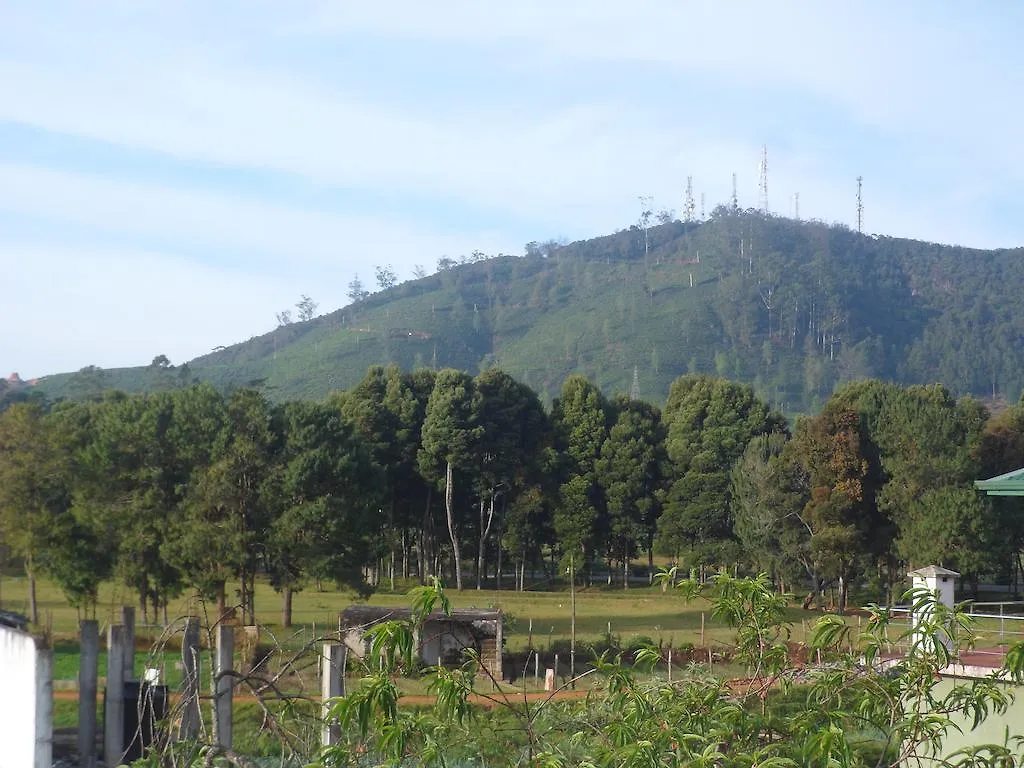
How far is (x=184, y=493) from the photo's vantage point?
96.7 ft

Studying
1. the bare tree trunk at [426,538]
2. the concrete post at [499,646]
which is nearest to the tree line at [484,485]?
the bare tree trunk at [426,538]

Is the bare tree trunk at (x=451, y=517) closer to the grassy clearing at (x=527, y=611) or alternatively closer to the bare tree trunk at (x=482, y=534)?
the bare tree trunk at (x=482, y=534)

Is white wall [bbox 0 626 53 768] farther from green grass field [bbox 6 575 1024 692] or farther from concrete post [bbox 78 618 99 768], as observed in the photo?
green grass field [bbox 6 575 1024 692]

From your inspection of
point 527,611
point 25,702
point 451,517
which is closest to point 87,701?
point 25,702

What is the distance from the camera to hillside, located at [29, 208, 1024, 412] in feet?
368

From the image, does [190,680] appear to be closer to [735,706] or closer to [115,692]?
[735,706]

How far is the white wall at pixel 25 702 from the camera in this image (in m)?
8.57

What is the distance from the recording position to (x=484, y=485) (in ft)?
143

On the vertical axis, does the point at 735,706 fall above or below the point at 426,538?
above

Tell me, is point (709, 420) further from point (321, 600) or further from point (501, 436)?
point (321, 600)

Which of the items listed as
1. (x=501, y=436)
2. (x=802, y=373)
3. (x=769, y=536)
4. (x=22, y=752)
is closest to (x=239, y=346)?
(x=802, y=373)

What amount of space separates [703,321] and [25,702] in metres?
122

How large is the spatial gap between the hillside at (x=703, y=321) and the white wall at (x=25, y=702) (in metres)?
82.1

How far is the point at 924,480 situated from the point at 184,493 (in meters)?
23.1
